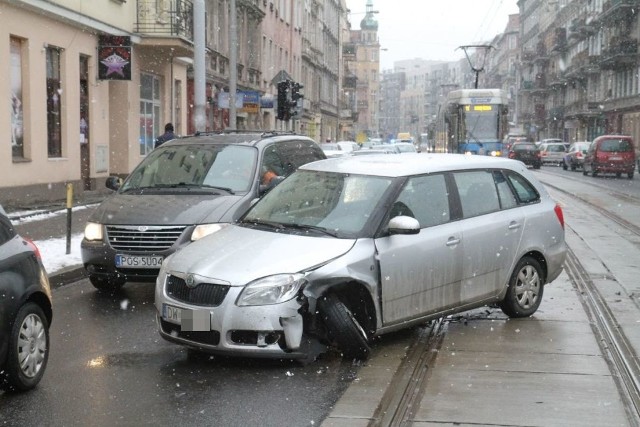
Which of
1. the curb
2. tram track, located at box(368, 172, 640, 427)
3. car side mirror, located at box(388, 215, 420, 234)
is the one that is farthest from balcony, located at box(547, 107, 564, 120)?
car side mirror, located at box(388, 215, 420, 234)

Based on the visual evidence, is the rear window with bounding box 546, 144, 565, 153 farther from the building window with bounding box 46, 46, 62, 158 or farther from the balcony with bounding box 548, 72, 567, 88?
the building window with bounding box 46, 46, 62, 158

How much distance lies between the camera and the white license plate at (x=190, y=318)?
6.13m

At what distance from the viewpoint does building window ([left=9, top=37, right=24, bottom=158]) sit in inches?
722

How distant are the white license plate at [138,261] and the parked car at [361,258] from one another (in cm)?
163

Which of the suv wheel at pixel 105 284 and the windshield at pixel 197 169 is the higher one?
the windshield at pixel 197 169

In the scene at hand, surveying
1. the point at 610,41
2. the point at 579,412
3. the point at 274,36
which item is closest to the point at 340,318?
the point at 579,412

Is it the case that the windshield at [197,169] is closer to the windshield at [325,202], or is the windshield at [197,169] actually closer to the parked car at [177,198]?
the parked car at [177,198]

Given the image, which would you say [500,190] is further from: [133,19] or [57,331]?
[133,19]

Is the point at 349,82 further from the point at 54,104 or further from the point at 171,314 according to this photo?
the point at 171,314

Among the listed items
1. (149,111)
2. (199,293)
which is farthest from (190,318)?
(149,111)

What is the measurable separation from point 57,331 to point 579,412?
14.8 feet

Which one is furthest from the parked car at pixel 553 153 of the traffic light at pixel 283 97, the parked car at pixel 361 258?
the parked car at pixel 361 258

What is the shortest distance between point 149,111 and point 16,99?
28.6 feet

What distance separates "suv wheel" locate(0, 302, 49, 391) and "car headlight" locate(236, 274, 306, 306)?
1352mm
